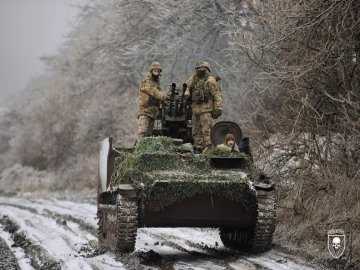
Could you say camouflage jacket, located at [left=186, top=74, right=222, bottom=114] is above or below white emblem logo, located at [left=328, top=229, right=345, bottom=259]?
above

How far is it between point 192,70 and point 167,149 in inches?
499

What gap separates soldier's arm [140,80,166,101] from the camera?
38.5 ft

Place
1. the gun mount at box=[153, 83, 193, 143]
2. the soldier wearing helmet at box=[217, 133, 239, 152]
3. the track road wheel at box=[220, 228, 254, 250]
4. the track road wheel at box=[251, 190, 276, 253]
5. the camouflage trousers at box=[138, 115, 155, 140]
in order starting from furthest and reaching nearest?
the camouflage trousers at box=[138, 115, 155, 140], the gun mount at box=[153, 83, 193, 143], the soldier wearing helmet at box=[217, 133, 239, 152], the track road wheel at box=[220, 228, 254, 250], the track road wheel at box=[251, 190, 276, 253]

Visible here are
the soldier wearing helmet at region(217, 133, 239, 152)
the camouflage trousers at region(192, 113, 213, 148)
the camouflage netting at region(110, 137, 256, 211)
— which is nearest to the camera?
the camouflage netting at region(110, 137, 256, 211)

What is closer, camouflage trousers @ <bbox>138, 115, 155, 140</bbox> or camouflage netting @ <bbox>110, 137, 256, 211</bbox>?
camouflage netting @ <bbox>110, 137, 256, 211</bbox>

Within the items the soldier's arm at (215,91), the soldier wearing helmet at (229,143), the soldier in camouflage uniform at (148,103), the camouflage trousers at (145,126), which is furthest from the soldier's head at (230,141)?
the camouflage trousers at (145,126)

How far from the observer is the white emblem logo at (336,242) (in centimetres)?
902

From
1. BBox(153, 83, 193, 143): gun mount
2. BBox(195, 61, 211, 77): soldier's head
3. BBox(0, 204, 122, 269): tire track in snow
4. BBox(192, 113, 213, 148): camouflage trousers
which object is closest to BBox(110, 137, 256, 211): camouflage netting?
BBox(0, 204, 122, 269): tire track in snow

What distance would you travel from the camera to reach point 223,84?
21078mm

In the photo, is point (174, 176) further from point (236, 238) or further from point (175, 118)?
point (175, 118)

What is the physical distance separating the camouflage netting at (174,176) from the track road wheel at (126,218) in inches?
7.4

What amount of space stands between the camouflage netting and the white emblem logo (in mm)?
1077

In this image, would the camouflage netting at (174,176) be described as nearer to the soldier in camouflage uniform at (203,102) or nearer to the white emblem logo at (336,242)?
the white emblem logo at (336,242)

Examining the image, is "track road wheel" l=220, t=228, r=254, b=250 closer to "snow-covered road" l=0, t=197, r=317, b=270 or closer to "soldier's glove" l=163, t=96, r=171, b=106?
"snow-covered road" l=0, t=197, r=317, b=270
